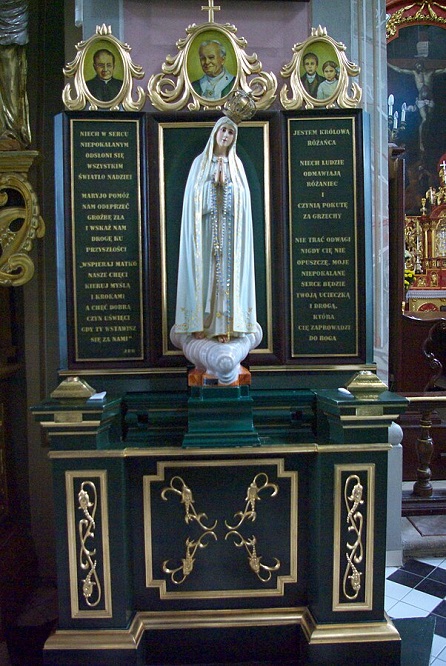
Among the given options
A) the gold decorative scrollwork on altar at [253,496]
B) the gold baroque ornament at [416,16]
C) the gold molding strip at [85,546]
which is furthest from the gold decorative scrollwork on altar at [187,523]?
the gold baroque ornament at [416,16]

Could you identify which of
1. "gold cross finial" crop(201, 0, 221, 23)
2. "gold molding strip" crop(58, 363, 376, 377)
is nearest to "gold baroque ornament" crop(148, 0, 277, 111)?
"gold cross finial" crop(201, 0, 221, 23)

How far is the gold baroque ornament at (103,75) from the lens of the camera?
8.82ft

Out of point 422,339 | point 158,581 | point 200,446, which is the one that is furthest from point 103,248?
point 422,339

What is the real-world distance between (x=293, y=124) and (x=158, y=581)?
231cm

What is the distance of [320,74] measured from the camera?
2766 mm

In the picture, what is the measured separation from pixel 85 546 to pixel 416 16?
7796 mm

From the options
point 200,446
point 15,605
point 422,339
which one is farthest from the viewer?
point 422,339

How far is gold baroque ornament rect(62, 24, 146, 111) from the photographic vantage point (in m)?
2.69

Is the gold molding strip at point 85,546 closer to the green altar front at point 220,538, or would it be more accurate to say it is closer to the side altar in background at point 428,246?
the green altar front at point 220,538

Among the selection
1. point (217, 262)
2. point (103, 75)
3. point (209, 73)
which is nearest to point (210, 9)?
point (209, 73)

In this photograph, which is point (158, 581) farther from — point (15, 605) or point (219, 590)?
point (15, 605)

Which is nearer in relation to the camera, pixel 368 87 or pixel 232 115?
pixel 232 115

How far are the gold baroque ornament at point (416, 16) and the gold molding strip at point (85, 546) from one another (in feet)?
23.8

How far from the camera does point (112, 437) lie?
8.32 ft
